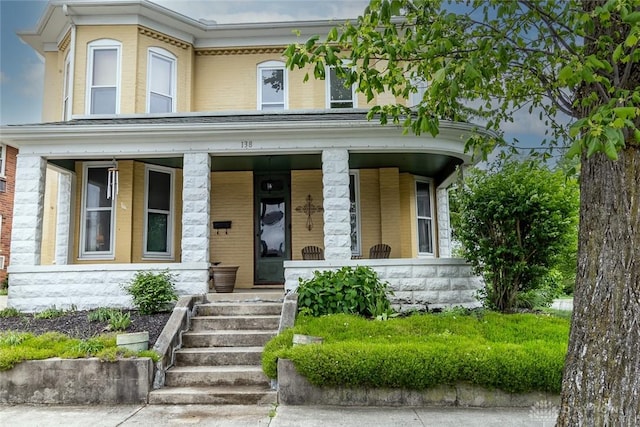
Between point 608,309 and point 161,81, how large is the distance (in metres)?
10.6

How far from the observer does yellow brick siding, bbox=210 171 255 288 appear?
1015cm

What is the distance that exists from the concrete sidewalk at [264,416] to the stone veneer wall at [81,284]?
285 cm

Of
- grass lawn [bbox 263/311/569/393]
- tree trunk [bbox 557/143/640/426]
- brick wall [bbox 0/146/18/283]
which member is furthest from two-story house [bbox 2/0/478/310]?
brick wall [bbox 0/146/18/283]

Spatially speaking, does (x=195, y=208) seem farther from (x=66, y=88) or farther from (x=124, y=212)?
(x=66, y=88)

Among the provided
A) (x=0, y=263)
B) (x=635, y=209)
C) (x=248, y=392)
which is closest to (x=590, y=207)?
(x=635, y=209)

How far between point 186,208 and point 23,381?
145 inches

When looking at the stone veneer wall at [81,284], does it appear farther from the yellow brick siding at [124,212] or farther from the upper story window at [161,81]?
the upper story window at [161,81]

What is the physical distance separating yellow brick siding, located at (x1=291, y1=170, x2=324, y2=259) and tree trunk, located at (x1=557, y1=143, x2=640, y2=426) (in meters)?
Answer: 7.26

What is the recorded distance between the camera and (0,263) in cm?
1772

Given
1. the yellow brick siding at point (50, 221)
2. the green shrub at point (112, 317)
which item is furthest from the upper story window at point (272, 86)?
the green shrub at point (112, 317)

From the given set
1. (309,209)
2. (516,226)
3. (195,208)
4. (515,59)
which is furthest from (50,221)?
(515,59)

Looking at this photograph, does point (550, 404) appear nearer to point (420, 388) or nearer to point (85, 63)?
point (420, 388)

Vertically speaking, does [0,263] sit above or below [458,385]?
above

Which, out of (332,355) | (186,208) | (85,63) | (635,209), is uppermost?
(85,63)
